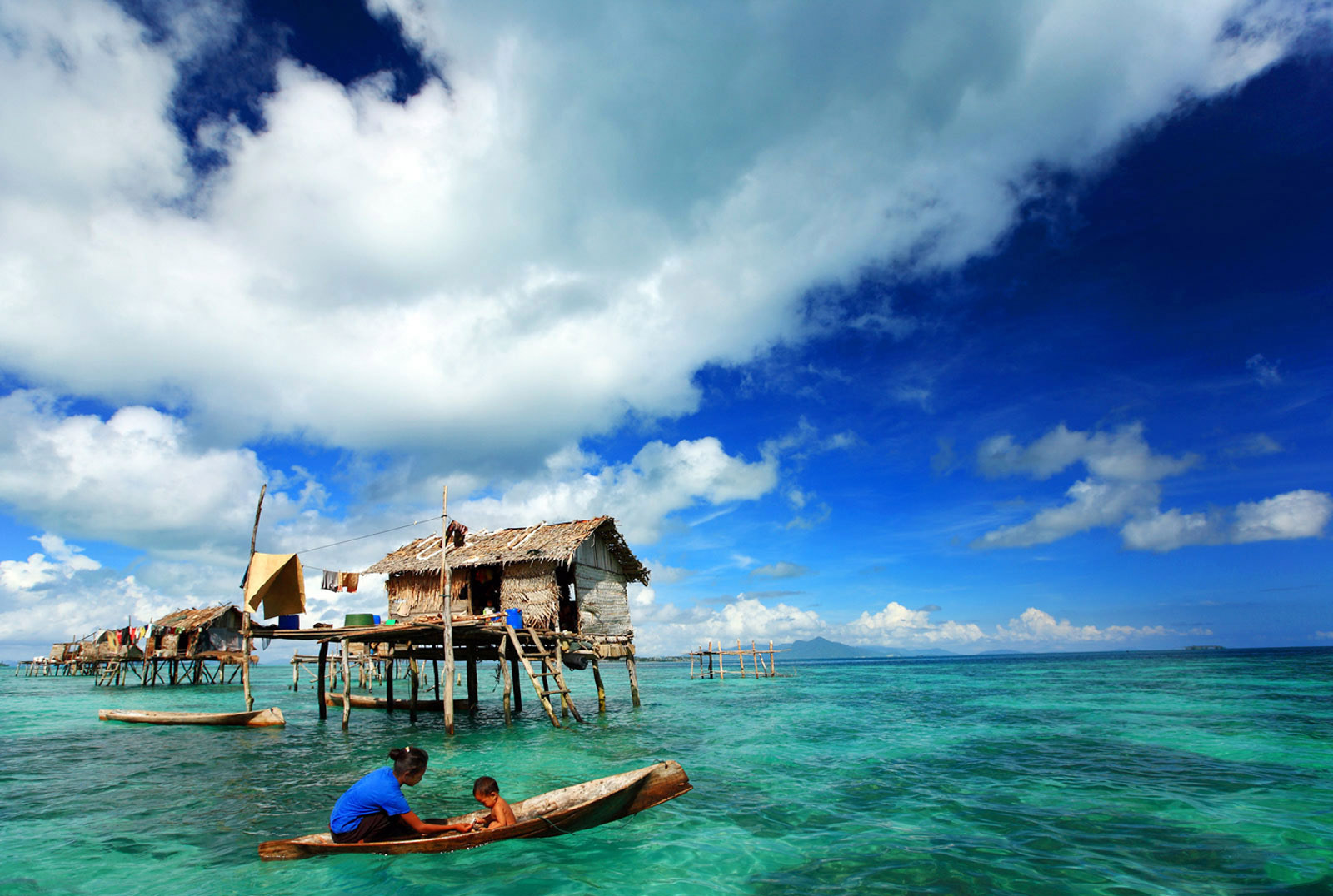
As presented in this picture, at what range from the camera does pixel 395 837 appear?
323 inches

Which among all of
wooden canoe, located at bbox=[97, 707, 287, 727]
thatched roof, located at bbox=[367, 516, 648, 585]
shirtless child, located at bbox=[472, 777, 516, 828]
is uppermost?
thatched roof, located at bbox=[367, 516, 648, 585]

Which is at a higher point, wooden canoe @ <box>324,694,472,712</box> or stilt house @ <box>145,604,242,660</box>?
stilt house @ <box>145,604,242,660</box>

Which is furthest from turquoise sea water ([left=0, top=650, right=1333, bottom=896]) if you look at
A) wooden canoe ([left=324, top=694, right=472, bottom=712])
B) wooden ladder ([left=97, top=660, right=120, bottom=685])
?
wooden ladder ([left=97, top=660, right=120, bottom=685])

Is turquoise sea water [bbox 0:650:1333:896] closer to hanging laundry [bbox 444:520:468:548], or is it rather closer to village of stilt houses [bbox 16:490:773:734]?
village of stilt houses [bbox 16:490:773:734]

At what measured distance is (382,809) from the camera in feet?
27.0

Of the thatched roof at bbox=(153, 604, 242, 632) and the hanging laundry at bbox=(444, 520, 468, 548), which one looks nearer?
the hanging laundry at bbox=(444, 520, 468, 548)

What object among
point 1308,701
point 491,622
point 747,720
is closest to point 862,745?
point 747,720

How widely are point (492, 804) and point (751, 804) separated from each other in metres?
4.83

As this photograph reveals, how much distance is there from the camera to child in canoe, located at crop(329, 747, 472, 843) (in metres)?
8.12

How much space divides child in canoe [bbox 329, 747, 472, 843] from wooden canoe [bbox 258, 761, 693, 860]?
0.12 meters

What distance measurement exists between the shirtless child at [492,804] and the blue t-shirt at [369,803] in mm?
924

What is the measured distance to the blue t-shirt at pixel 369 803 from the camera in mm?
8141

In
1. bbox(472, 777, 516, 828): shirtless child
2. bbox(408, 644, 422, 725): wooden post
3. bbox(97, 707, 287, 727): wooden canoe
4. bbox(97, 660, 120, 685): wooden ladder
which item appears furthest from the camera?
bbox(97, 660, 120, 685): wooden ladder

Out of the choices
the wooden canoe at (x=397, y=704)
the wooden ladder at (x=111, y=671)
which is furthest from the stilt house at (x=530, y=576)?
the wooden ladder at (x=111, y=671)
